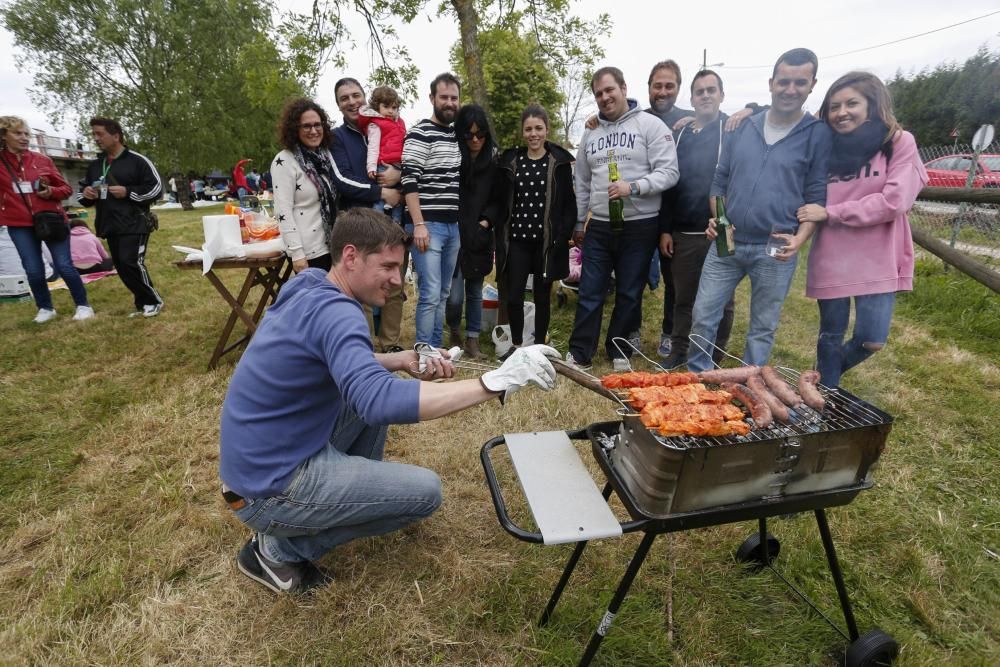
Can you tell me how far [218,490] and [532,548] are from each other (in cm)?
195

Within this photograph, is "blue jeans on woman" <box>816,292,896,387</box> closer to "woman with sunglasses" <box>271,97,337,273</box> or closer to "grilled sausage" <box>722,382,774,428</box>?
"grilled sausage" <box>722,382,774,428</box>

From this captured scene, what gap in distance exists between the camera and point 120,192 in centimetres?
536

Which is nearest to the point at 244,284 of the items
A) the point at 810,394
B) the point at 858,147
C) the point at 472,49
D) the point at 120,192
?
the point at 120,192

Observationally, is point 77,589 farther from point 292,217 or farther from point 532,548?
point 292,217

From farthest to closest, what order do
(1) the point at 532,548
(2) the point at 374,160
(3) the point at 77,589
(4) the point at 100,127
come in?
1. (4) the point at 100,127
2. (2) the point at 374,160
3. (1) the point at 532,548
4. (3) the point at 77,589

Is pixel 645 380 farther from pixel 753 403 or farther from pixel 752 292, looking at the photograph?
pixel 752 292

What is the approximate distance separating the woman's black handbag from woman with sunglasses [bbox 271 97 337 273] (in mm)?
3355

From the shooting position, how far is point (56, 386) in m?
4.23

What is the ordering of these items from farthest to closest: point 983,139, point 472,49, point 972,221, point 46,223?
point 972,221 → point 472,49 → point 983,139 → point 46,223

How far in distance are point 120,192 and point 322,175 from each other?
2946 mm

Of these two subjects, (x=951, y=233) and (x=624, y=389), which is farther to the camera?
(x=951, y=233)

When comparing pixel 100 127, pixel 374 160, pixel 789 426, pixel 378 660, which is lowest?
pixel 378 660

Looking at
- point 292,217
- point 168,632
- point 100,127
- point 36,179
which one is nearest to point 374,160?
point 292,217

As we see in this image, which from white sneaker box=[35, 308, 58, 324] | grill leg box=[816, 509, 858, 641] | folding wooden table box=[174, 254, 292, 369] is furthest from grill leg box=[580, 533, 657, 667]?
white sneaker box=[35, 308, 58, 324]
